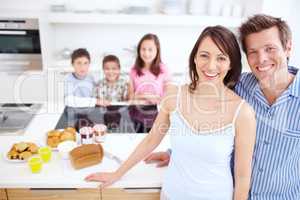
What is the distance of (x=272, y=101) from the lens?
3.82ft

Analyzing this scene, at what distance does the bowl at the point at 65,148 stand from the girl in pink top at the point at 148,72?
94 cm

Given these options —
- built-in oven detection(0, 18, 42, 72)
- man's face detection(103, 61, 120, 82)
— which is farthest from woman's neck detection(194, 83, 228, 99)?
built-in oven detection(0, 18, 42, 72)

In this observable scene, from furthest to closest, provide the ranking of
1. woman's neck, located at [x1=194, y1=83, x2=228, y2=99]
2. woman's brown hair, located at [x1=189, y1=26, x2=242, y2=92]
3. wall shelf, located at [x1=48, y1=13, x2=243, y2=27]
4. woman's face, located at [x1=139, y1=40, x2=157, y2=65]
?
wall shelf, located at [x1=48, y1=13, x2=243, y2=27]
woman's face, located at [x1=139, y1=40, x2=157, y2=65]
woman's neck, located at [x1=194, y1=83, x2=228, y2=99]
woman's brown hair, located at [x1=189, y1=26, x2=242, y2=92]

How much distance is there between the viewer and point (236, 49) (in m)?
1.08

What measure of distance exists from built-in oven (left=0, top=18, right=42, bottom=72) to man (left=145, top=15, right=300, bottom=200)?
Answer: 224cm

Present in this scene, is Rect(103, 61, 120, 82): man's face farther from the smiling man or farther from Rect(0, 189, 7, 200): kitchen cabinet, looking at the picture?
the smiling man

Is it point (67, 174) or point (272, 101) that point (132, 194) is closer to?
point (67, 174)

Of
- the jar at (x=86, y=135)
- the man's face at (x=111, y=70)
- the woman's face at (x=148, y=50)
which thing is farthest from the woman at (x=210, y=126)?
the man's face at (x=111, y=70)

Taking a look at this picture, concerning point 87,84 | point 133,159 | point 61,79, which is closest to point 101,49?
point 61,79

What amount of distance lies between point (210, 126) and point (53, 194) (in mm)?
753

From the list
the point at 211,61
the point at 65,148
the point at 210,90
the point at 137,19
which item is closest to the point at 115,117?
the point at 65,148

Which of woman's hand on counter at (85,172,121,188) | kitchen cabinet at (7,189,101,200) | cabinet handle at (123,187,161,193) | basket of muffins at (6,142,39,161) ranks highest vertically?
basket of muffins at (6,142,39,161)

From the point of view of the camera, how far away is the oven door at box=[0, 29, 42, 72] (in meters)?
2.90

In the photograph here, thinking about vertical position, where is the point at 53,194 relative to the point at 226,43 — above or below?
below
